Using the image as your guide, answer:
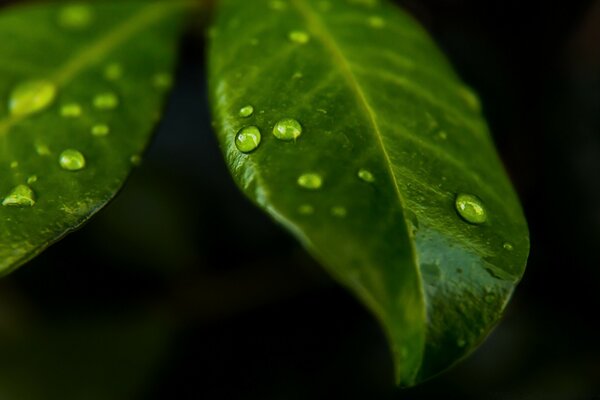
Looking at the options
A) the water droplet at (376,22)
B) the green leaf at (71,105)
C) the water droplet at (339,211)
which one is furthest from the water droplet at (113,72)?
the water droplet at (339,211)

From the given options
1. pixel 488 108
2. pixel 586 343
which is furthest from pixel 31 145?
pixel 586 343

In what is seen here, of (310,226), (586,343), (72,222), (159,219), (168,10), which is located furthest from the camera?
(159,219)

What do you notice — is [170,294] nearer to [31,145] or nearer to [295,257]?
[295,257]

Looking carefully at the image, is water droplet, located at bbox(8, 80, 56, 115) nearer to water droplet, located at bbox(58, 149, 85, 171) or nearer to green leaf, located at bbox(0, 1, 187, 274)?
green leaf, located at bbox(0, 1, 187, 274)

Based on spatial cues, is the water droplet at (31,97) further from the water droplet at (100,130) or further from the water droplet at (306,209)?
the water droplet at (306,209)

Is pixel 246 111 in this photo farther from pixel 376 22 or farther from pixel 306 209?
pixel 376 22

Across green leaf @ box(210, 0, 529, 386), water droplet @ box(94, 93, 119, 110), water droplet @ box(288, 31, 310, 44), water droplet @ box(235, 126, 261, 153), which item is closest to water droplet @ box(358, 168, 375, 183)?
green leaf @ box(210, 0, 529, 386)
